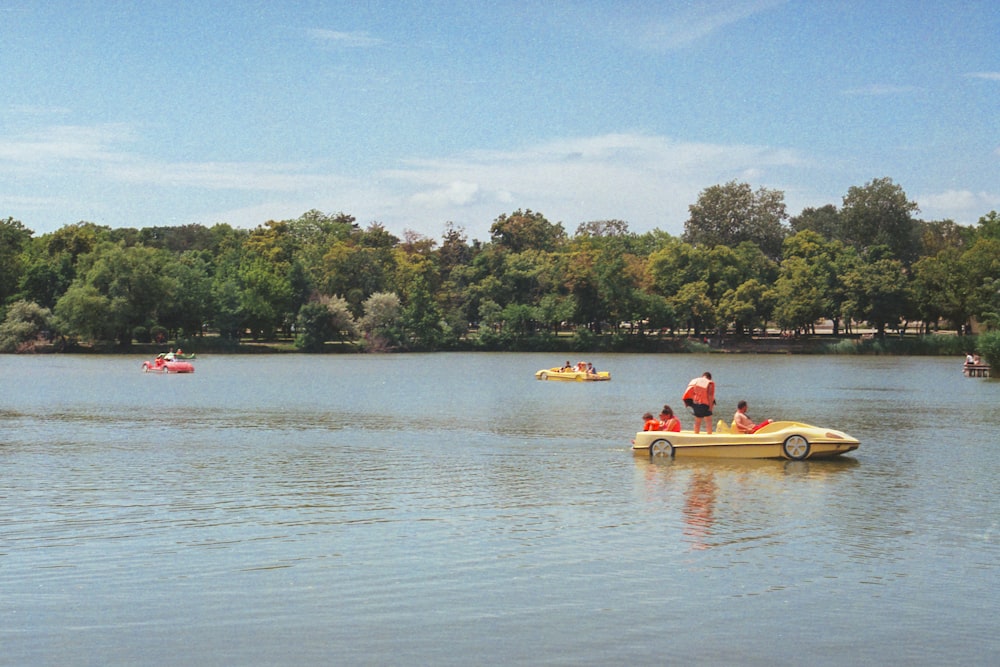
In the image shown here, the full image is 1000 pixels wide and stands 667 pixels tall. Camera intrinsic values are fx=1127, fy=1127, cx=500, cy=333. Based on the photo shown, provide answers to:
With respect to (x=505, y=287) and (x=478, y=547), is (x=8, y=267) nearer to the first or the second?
(x=505, y=287)

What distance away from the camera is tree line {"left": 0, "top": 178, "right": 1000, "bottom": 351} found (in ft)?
391

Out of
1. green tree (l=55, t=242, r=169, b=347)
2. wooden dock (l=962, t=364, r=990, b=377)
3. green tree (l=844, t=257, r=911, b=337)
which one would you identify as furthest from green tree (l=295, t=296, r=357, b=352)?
wooden dock (l=962, t=364, r=990, b=377)

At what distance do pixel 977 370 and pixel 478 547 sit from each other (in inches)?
2715

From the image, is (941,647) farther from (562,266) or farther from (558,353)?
(562,266)

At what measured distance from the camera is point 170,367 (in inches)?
3172

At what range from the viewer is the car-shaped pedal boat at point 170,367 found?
A: 79750 millimetres

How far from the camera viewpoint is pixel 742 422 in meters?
30.9

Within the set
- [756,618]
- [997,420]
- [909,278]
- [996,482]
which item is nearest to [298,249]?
[909,278]

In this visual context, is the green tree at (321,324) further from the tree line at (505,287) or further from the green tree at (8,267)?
the green tree at (8,267)

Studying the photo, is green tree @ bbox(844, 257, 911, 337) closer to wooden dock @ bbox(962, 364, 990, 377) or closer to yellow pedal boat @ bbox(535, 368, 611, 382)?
wooden dock @ bbox(962, 364, 990, 377)

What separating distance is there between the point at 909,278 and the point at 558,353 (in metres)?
45.1

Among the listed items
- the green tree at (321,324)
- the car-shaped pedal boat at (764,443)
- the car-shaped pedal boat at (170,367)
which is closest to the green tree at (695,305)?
the green tree at (321,324)

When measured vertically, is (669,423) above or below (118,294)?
below

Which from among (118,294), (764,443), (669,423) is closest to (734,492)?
(764,443)
